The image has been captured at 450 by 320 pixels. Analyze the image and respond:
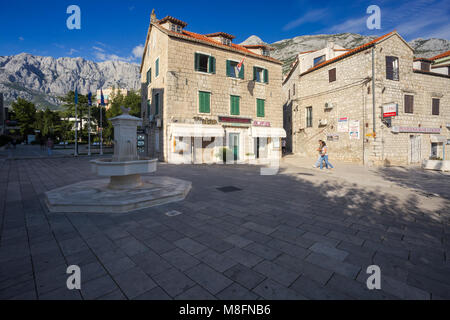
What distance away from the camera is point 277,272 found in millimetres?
2506

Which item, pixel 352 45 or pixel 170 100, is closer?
pixel 170 100

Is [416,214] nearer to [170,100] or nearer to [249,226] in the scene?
[249,226]

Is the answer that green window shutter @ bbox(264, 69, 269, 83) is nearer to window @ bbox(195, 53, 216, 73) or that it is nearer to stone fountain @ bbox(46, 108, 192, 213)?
window @ bbox(195, 53, 216, 73)

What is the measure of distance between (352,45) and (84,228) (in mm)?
88210

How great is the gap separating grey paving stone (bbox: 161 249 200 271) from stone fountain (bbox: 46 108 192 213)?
242 centimetres

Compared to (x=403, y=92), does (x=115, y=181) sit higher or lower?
lower

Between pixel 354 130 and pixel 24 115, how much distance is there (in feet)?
229

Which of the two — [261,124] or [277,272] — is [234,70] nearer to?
[261,124]

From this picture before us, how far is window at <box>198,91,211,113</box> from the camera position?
54.0ft

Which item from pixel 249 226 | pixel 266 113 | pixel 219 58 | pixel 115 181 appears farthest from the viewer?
pixel 266 113

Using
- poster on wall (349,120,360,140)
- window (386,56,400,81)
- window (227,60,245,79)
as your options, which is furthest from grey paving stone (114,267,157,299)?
window (386,56,400,81)

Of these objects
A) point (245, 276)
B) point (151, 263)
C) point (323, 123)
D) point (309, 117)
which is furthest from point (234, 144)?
point (245, 276)

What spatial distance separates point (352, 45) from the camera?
6869 cm
